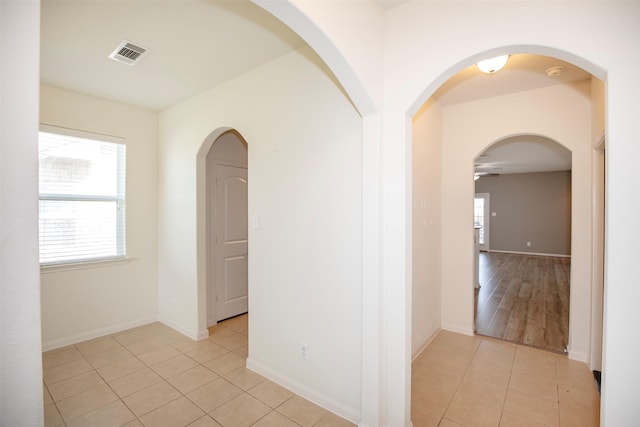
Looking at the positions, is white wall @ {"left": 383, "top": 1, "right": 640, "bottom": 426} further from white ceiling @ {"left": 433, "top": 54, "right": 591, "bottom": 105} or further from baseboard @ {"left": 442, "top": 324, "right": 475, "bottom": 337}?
baseboard @ {"left": 442, "top": 324, "right": 475, "bottom": 337}

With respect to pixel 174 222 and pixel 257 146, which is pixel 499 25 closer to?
pixel 257 146

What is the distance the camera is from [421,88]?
1.78 meters

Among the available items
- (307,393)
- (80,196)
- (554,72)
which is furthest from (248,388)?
(554,72)

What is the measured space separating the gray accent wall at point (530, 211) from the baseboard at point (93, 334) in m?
10.2

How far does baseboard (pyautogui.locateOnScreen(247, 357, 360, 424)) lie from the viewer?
6.75ft

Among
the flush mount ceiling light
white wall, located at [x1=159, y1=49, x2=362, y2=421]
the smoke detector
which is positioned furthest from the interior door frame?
the smoke detector

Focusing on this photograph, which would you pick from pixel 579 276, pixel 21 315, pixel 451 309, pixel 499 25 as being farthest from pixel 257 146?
pixel 579 276

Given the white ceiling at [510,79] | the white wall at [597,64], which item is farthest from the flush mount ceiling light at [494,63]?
the white wall at [597,64]

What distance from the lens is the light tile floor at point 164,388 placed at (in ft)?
6.80

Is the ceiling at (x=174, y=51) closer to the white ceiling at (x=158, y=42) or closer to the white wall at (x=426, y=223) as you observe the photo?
the white ceiling at (x=158, y=42)

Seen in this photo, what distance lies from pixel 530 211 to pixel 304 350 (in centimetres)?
966

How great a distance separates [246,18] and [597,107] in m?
2.99

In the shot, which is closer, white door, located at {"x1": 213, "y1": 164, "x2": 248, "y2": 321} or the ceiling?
the ceiling

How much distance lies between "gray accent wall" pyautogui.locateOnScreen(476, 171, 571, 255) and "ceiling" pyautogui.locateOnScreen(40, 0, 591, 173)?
754cm
